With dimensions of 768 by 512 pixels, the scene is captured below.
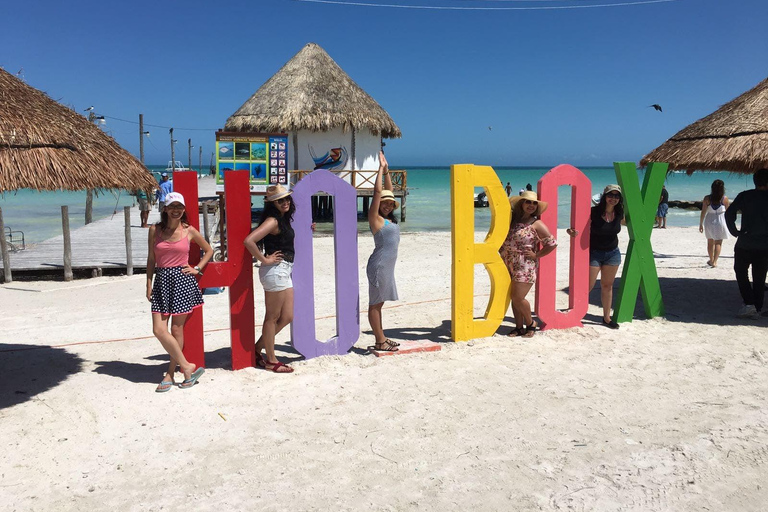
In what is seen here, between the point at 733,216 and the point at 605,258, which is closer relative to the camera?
the point at 605,258

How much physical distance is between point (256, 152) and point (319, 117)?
15.7ft

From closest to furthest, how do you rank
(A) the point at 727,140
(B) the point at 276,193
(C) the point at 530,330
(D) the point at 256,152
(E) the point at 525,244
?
(B) the point at 276,193
(E) the point at 525,244
(C) the point at 530,330
(A) the point at 727,140
(D) the point at 256,152

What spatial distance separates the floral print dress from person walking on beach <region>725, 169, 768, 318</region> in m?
2.46

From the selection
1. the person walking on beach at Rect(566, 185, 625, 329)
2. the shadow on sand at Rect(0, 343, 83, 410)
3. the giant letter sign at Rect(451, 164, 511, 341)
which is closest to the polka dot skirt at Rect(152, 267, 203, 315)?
the shadow on sand at Rect(0, 343, 83, 410)

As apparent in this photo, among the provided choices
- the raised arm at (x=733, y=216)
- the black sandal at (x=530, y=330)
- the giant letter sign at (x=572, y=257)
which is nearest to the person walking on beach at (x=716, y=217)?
the raised arm at (x=733, y=216)

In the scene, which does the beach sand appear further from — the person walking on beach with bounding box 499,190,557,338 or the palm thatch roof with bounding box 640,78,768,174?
the palm thatch roof with bounding box 640,78,768,174

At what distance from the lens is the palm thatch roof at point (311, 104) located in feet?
69.3

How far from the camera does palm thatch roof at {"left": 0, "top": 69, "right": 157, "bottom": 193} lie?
4.24m

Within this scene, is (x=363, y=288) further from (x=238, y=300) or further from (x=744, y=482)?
(x=744, y=482)

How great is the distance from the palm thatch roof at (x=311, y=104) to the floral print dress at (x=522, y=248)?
16.0m

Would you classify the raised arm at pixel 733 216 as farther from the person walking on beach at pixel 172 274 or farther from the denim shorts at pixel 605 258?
the person walking on beach at pixel 172 274

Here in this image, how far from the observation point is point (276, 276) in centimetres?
494

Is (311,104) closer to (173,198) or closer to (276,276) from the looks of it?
(276,276)

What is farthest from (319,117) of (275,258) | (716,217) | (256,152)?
(275,258)
